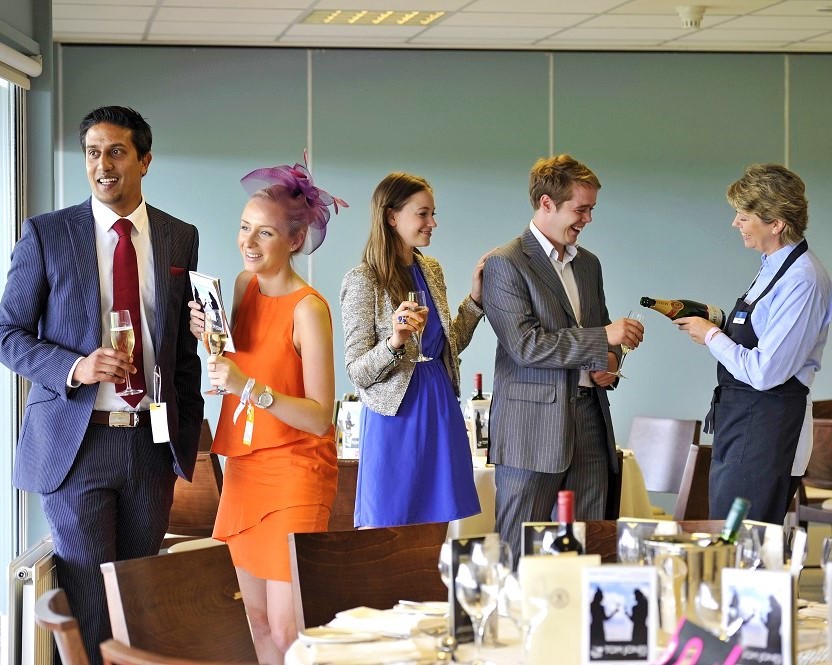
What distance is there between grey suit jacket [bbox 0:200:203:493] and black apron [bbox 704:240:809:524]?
1880 mm

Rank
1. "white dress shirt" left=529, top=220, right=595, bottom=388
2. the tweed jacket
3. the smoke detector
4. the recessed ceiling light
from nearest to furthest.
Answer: the tweed jacket < "white dress shirt" left=529, top=220, right=595, bottom=388 < the smoke detector < the recessed ceiling light

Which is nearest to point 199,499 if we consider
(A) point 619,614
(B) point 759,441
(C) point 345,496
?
(C) point 345,496

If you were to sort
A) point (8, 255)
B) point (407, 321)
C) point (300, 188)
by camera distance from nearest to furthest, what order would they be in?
point (300, 188) < point (407, 321) < point (8, 255)

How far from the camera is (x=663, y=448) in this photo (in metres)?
5.81

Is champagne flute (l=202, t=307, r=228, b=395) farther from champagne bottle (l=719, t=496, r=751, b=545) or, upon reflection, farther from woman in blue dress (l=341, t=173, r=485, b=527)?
champagne bottle (l=719, t=496, r=751, b=545)

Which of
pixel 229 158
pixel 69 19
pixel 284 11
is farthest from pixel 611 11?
pixel 69 19

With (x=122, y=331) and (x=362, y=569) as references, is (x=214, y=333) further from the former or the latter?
(x=362, y=569)

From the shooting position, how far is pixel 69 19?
255 inches

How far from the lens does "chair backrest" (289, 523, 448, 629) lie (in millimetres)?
2641

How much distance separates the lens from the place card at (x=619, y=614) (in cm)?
189

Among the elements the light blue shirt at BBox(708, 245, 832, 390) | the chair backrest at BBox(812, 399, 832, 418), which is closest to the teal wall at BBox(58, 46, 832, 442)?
the chair backrest at BBox(812, 399, 832, 418)

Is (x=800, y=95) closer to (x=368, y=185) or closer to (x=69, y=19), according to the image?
(x=368, y=185)

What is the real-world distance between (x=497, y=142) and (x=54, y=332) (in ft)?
16.4

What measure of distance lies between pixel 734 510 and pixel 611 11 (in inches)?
192
